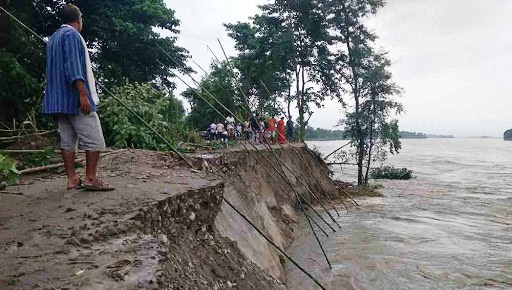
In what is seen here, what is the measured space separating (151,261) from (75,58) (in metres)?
1.96

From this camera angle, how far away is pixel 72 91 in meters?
3.59

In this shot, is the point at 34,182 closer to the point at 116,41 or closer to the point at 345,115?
the point at 116,41

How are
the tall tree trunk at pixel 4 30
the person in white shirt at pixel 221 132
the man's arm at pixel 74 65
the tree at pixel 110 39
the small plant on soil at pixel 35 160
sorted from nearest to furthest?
the man's arm at pixel 74 65 < the small plant on soil at pixel 35 160 < the tall tree trunk at pixel 4 30 < the tree at pixel 110 39 < the person in white shirt at pixel 221 132

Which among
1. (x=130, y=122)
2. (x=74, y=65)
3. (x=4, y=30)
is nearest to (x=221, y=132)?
(x=130, y=122)

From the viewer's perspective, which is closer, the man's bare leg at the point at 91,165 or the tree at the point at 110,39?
the man's bare leg at the point at 91,165

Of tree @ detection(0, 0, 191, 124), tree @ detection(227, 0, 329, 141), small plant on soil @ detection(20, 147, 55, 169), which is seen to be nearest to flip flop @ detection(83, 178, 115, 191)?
small plant on soil @ detection(20, 147, 55, 169)

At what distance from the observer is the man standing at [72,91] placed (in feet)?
11.5

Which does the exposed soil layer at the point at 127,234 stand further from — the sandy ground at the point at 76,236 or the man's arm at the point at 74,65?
the man's arm at the point at 74,65

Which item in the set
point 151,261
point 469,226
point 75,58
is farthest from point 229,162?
point 469,226

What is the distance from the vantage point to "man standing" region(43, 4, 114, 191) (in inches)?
137

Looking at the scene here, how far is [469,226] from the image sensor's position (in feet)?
39.1

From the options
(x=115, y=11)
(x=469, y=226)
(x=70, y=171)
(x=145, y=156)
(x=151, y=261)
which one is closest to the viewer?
(x=151, y=261)

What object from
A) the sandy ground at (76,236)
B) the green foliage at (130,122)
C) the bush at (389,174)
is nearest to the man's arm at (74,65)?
the sandy ground at (76,236)

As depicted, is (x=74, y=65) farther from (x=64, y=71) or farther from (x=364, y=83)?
(x=364, y=83)
